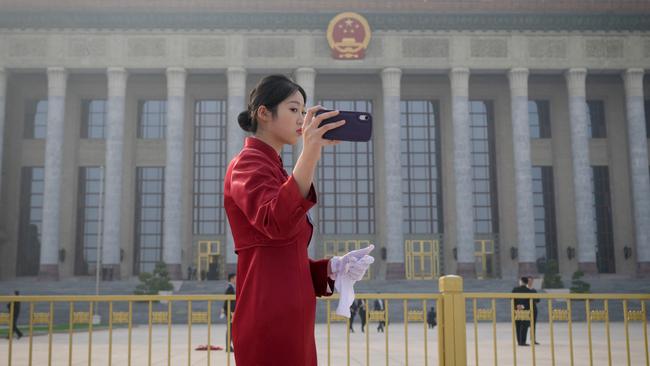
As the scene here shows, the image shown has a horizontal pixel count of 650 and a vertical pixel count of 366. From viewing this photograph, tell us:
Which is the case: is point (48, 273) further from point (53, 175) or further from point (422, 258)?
point (422, 258)

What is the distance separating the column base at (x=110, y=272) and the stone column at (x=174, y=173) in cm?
279

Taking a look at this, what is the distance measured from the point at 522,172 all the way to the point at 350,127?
3844cm

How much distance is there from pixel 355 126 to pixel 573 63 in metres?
40.8

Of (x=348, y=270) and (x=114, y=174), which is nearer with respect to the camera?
(x=348, y=270)

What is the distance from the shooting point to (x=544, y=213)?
43.3m

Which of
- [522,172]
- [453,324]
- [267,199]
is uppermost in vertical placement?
[522,172]

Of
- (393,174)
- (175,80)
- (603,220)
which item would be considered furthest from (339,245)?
(603,220)

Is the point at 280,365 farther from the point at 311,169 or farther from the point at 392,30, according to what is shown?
the point at 392,30

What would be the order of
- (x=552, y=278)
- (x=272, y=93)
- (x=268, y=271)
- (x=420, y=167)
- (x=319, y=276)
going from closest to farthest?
(x=268, y=271)
(x=272, y=93)
(x=319, y=276)
(x=552, y=278)
(x=420, y=167)

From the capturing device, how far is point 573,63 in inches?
1563

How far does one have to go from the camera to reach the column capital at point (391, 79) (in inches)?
1555

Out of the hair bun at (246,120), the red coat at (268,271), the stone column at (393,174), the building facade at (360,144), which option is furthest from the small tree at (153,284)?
the red coat at (268,271)

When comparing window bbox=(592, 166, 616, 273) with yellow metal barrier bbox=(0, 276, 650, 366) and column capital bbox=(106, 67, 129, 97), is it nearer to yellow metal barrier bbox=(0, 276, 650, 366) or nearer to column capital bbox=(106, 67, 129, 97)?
yellow metal barrier bbox=(0, 276, 650, 366)

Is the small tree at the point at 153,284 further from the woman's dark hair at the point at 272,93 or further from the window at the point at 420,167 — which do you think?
the woman's dark hair at the point at 272,93
